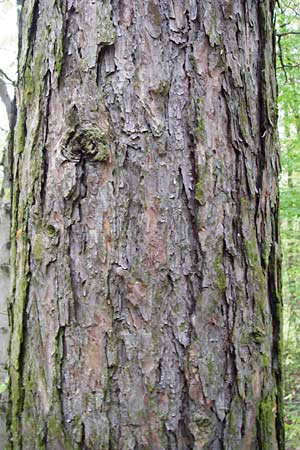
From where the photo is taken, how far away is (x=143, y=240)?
1.08 m

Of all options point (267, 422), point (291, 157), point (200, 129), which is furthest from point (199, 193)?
point (291, 157)

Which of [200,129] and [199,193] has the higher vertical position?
[200,129]

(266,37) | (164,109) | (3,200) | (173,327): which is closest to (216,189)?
(164,109)

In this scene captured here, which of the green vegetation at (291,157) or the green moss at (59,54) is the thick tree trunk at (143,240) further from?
the green vegetation at (291,157)

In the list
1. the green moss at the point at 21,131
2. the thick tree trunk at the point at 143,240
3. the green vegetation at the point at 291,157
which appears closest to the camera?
the thick tree trunk at the point at 143,240

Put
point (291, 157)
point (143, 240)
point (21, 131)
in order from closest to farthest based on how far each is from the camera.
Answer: point (143, 240)
point (21, 131)
point (291, 157)

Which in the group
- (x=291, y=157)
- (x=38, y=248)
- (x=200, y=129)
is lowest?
(x=38, y=248)

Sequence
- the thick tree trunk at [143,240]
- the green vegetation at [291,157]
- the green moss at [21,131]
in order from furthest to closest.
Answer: the green vegetation at [291,157] < the green moss at [21,131] < the thick tree trunk at [143,240]

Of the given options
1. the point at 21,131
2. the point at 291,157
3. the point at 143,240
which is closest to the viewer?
the point at 143,240

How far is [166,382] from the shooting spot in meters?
1.07

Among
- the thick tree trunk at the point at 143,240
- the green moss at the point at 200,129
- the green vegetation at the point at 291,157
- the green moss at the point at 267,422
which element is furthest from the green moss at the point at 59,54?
the green vegetation at the point at 291,157

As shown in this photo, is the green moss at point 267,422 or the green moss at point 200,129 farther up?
the green moss at point 200,129

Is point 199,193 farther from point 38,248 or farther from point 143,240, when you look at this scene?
point 38,248

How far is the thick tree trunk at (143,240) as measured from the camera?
1.07 metres
